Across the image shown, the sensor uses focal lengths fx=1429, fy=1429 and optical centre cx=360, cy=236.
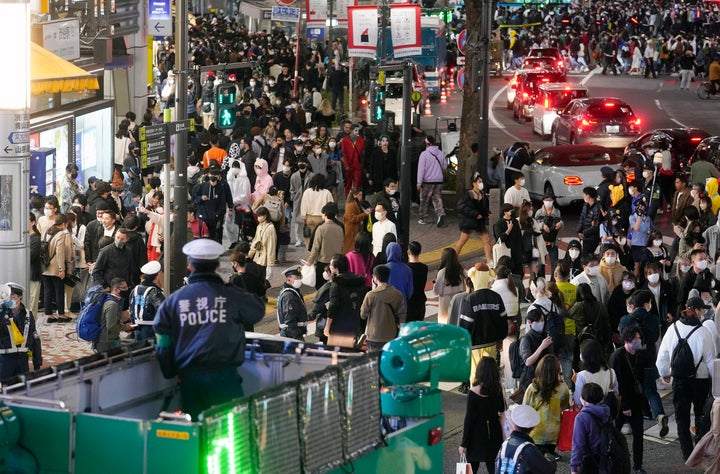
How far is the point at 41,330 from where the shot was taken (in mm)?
17672

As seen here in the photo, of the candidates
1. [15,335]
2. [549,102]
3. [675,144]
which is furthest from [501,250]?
[549,102]

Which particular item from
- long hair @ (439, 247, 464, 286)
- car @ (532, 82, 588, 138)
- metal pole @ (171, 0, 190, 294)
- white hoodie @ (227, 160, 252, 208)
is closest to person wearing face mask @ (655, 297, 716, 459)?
long hair @ (439, 247, 464, 286)

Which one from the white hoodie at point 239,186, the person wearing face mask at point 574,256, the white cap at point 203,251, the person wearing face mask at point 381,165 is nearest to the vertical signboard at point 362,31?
the person wearing face mask at point 381,165

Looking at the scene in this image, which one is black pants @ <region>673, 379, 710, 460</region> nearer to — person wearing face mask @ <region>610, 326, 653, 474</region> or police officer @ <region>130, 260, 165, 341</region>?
person wearing face mask @ <region>610, 326, 653, 474</region>

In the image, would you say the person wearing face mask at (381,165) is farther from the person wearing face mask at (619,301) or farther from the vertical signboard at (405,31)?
the person wearing face mask at (619,301)

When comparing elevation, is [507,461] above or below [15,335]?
below

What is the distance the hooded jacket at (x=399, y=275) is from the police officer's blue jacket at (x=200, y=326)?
7112mm

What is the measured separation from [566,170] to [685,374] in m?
13.8

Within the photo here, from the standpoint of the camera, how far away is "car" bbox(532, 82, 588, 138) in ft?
128

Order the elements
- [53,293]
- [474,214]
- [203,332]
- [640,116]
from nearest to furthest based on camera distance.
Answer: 1. [203,332]
2. [53,293]
3. [474,214]
4. [640,116]

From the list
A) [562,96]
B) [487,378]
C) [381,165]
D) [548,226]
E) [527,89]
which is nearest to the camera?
[487,378]

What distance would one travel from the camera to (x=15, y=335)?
43.4ft

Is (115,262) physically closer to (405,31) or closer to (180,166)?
(180,166)

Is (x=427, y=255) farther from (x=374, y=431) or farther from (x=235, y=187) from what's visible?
(x=374, y=431)
